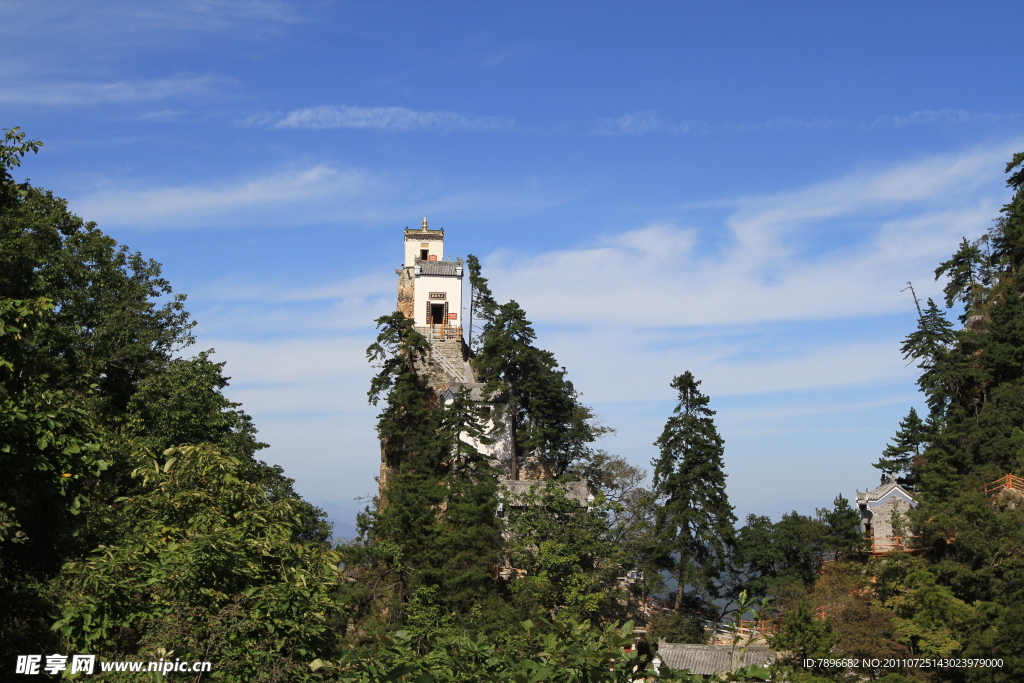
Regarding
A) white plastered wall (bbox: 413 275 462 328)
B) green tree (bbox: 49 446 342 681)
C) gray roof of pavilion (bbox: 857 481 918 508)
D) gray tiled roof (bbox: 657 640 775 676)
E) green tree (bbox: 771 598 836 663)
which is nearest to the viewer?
green tree (bbox: 49 446 342 681)

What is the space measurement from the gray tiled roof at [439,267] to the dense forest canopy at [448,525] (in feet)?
8.96

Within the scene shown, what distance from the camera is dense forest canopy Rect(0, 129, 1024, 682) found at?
9168 millimetres

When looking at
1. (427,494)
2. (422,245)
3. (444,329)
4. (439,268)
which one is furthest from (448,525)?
(422,245)

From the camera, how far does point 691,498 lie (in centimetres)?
4016

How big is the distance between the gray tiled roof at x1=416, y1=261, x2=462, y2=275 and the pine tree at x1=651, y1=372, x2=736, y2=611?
14325 mm

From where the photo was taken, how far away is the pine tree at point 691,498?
39312mm

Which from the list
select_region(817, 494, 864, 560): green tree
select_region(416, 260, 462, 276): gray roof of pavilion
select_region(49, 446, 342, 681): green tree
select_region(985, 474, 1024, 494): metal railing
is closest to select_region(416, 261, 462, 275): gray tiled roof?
select_region(416, 260, 462, 276): gray roof of pavilion

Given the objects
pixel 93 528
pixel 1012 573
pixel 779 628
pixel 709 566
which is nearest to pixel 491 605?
pixel 779 628

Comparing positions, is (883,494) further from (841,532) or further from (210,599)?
(210,599)

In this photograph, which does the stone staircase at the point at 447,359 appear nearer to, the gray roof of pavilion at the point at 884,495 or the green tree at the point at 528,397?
the green tree at the point at 528,397

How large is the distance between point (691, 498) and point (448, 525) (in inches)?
484

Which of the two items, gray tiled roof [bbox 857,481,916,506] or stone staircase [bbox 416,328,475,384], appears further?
stone staircase [bbox 416,328,475,384]

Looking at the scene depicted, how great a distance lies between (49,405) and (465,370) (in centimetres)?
3739

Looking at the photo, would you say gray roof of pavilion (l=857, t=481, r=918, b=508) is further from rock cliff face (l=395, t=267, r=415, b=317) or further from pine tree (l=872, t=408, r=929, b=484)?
rock cliff face (l=395, t=267, r=415, b=317)
